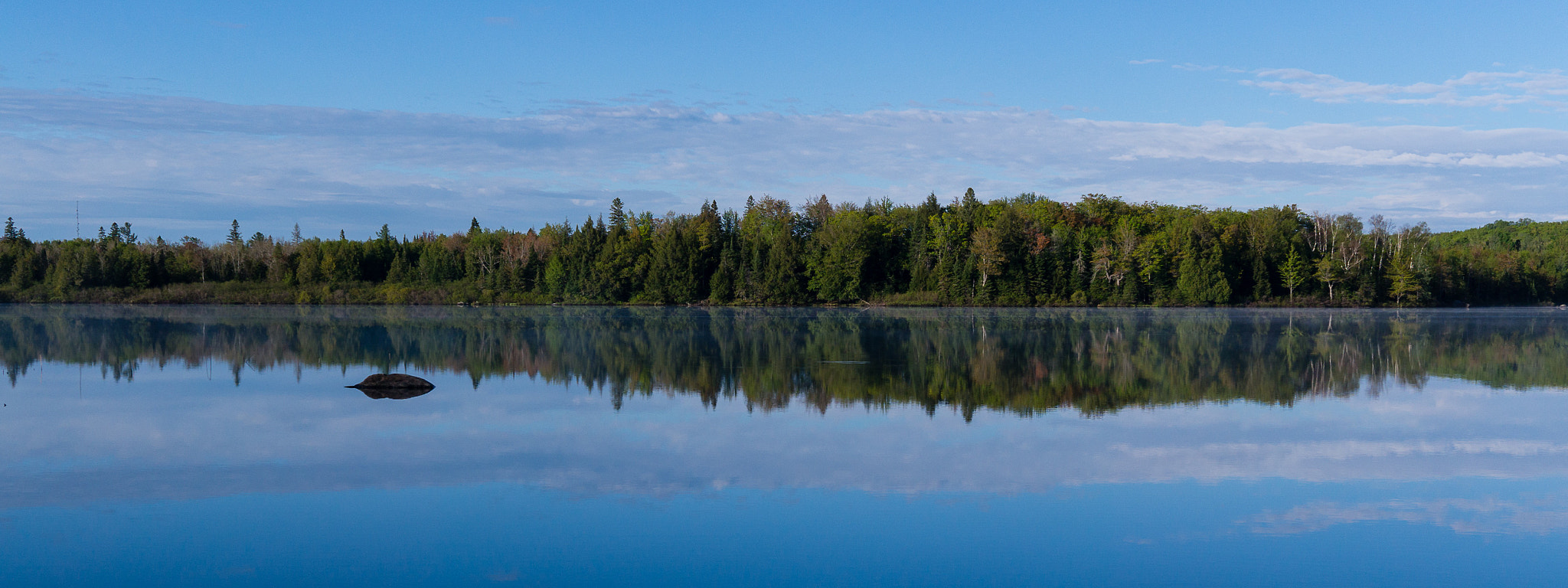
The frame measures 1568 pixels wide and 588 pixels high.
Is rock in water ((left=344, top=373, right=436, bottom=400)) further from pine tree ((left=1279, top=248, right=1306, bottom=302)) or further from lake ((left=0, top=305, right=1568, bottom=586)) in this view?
pine tree ((left=1279, top=248, right=1306, bottom=302))

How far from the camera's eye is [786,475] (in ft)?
30.3

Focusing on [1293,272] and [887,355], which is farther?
[1293,272]

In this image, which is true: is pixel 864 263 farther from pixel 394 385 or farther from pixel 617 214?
pixel 394 385

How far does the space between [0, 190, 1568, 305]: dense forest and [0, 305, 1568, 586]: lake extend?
56.2 metres

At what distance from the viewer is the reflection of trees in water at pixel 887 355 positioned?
16.0 m

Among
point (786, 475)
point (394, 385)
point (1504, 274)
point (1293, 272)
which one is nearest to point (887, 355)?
point (394, 385)

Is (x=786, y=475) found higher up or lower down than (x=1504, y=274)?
lower down

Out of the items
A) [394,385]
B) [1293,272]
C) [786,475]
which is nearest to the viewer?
[786,475]

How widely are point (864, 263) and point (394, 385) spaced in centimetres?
6411

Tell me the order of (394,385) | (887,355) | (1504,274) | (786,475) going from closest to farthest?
(786,475)
(394,385)
(887,355)
(1504,274)

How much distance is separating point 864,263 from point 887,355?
55.7 m

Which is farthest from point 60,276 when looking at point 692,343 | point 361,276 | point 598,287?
point 692,343

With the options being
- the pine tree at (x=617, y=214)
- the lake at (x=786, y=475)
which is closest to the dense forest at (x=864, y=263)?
the pine tree at (x=617, y=214)

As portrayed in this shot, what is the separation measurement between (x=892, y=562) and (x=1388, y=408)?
10.6 m
